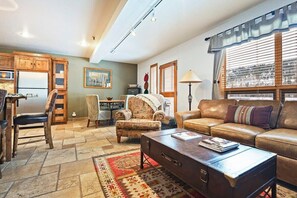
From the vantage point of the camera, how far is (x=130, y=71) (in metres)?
6.61

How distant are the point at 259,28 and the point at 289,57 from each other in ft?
2.11

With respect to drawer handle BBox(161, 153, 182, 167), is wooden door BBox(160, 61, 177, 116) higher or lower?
higher

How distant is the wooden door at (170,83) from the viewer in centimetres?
452

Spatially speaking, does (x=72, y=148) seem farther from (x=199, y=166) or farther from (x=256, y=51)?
(x=256, y=51)

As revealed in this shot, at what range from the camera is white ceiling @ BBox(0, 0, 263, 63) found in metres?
2.35

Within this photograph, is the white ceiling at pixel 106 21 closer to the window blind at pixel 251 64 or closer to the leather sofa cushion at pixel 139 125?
the window blind at pixel 251 64

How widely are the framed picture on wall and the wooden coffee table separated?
5.03 m

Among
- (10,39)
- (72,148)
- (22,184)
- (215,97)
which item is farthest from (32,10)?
(215,97)

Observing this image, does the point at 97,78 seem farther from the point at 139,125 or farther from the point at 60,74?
the point at 139,125

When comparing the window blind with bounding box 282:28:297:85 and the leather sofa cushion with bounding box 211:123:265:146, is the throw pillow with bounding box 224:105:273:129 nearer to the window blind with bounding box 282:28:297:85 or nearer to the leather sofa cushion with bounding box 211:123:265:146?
the leather sofa cushion with bounding box 211:123:265:146

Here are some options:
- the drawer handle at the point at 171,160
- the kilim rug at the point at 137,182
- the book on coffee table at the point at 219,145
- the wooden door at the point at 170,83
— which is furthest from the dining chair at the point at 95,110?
the book on coffee table at the point at 219,145

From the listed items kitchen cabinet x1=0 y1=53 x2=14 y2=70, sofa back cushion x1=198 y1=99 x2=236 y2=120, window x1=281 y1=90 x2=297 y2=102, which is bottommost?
sofa back cushion x1=198 y1=99 x2=236 y2=120

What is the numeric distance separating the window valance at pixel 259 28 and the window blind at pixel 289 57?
0.66 feet

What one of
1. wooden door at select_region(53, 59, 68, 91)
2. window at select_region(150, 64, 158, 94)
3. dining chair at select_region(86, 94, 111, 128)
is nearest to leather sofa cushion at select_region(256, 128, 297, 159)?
dining chair at select_region(86, 94, 111, 128)
